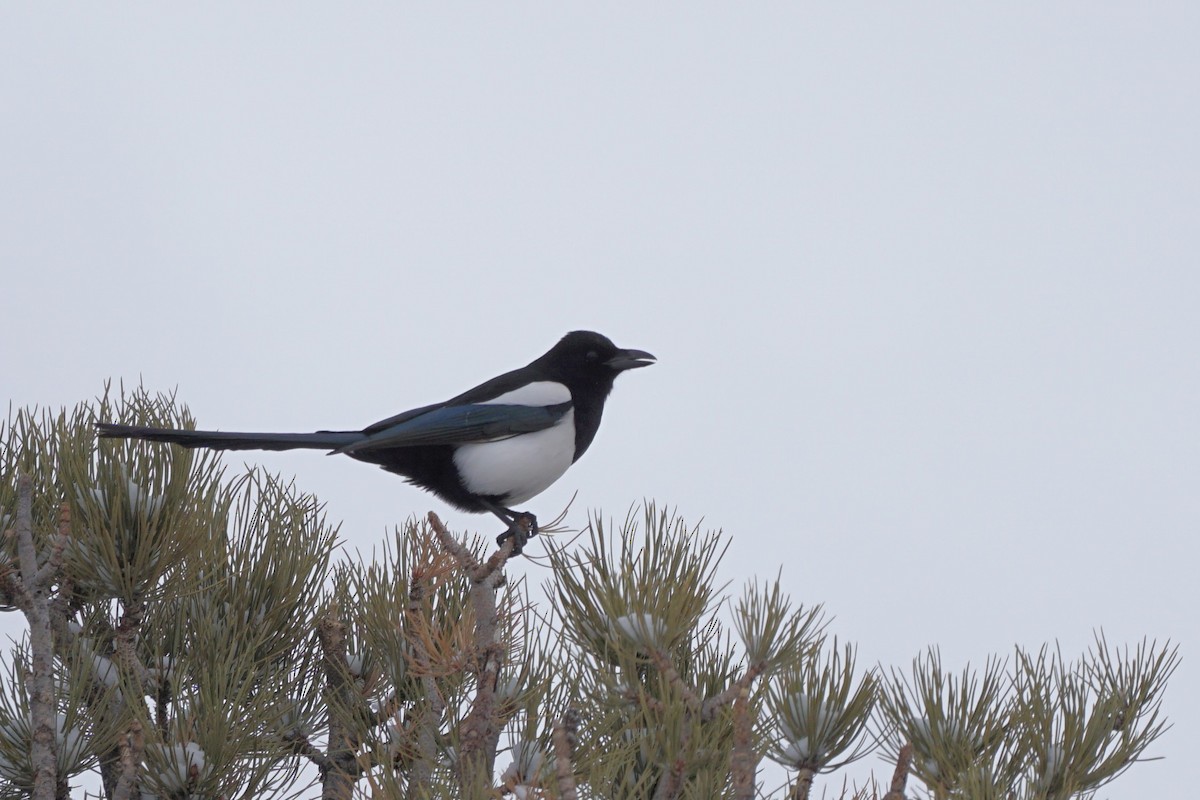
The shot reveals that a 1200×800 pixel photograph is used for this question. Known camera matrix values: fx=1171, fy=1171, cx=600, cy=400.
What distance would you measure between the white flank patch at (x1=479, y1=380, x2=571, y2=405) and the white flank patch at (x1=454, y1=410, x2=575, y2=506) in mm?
92

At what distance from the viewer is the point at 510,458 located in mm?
2602

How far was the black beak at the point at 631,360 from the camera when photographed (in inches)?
118

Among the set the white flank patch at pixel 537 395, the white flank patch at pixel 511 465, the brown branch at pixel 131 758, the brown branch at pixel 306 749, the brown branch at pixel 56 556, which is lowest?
the brown branch at pixel 306 749

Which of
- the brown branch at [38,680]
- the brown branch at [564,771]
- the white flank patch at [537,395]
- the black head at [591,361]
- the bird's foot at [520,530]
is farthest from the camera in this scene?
the black head at [591,361]

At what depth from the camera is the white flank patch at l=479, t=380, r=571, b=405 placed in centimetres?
274

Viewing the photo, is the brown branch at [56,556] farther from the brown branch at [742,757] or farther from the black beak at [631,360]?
the black beak at [631,360]

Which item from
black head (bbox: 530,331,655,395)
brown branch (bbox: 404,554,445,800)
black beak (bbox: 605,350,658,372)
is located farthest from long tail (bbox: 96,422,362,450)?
black beak (bbox: 605,350,658,372)

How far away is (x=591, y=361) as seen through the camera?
3.01 metres

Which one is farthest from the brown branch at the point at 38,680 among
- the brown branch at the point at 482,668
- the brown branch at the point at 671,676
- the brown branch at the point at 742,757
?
the brown branch at the point at 742,757

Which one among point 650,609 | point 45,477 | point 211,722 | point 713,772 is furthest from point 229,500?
point 713,772

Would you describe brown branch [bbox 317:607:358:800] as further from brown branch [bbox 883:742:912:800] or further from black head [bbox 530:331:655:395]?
black head [bbox 530:331:655:395]

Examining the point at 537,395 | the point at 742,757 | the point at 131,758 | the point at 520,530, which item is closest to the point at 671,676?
the point at 742,757

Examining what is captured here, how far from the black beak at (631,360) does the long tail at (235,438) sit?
72 centimetres

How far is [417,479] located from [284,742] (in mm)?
1067
